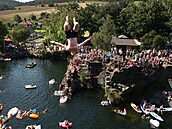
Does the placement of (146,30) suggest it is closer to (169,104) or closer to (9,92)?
(169,104)

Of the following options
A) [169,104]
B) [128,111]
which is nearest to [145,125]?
[128,111]

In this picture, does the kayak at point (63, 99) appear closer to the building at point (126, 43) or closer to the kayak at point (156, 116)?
the kayak at point (156, 116)

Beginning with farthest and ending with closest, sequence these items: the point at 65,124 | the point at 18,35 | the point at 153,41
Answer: the point at 18,35 < the point at 153,41 < the point at 65,124

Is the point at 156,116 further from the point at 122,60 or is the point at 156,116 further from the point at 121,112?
the point at 122,60

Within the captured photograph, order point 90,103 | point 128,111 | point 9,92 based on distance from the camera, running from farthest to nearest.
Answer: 1. point 9,92
2. point 90,103
3. point 128,111

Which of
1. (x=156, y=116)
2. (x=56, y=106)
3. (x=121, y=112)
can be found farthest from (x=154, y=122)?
(x=56, y=106)

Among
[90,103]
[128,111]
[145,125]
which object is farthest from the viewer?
[90,103]


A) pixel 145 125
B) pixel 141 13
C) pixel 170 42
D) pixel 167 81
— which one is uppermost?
pixel 141 13

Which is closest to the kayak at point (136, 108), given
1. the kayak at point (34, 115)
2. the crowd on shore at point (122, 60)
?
the crowd on shore at point (122, 60)
